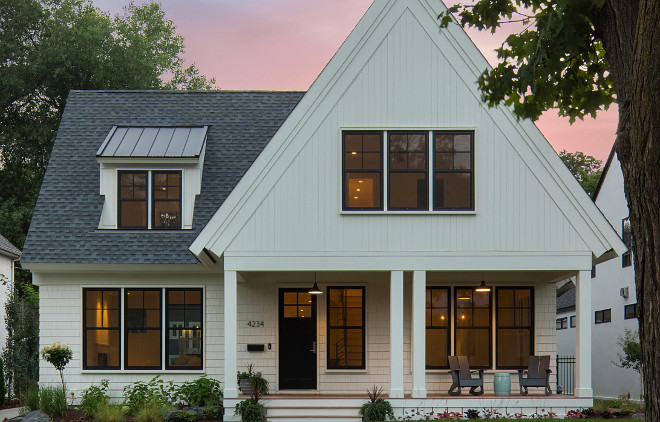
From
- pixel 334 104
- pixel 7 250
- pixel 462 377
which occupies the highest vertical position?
pixel 334 104

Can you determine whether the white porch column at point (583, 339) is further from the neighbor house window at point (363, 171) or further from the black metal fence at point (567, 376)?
the black metal fence at point (567, 376)

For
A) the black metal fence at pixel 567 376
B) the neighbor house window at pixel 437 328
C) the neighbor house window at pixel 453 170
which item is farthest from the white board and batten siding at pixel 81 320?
the black metal fence at pixel 567 376

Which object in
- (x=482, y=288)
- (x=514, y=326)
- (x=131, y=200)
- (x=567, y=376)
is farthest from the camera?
(x=567, y=376)

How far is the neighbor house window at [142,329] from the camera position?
18.2 m

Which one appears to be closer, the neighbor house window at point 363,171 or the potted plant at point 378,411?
the potted plant at point 378,411

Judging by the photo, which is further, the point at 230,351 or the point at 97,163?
the point at 97,163

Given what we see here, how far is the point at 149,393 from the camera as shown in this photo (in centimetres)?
1758

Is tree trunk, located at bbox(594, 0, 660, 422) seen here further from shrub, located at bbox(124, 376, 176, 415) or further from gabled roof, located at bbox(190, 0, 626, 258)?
shrub, located at bbox(124, 376, 176, 415)

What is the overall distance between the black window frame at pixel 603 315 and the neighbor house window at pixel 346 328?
542 inches

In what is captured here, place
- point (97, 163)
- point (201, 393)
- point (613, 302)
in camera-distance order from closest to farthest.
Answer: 1. point (201, 393)
2. point (97, 163)
3. point (613, 302)

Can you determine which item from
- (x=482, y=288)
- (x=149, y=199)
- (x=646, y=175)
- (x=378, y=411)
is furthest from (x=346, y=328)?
(x=646, y=175)

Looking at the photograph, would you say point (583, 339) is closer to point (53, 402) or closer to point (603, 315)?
point (53, 402)

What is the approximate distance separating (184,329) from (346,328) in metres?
3.59

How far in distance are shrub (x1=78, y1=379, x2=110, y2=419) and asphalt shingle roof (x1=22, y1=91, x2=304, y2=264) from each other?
2.69 m
